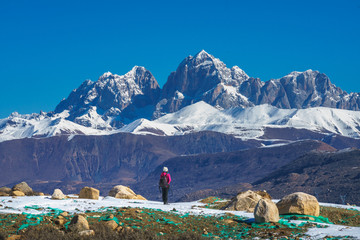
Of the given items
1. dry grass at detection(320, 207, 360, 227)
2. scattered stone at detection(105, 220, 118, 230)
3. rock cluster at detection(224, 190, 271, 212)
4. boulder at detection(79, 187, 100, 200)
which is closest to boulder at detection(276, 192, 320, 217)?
dry grass at detection(320, 207, 360, 227)

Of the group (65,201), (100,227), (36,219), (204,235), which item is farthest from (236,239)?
(65,201)

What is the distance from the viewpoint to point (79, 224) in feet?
91.7

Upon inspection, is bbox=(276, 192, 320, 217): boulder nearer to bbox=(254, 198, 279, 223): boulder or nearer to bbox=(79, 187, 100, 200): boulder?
bbox=(254, 198, 279, 223): boulder

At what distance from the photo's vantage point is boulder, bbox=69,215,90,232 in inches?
1091

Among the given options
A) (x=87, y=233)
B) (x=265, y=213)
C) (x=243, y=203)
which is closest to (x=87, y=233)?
(x=87, y=233)

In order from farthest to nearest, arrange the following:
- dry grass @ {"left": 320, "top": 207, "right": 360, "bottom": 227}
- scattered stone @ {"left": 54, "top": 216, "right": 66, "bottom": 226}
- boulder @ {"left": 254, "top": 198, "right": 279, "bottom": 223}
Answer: dry grass @ {"left": 320, "top": 207, "right": 360, "bottom": 227}, boulder @ {"left": 254, "top": 198, "right": 279, "bottom": 223}, scattered stone @ {"left": 54, "top": 216, "right": 66, "bottom": 226}

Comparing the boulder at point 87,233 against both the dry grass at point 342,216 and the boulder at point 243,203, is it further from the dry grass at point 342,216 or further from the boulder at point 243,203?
the dry grass at point 342,216

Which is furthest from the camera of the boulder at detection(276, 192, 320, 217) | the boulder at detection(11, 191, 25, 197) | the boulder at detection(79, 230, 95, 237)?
the boulder at detection(11, 191, 25, 197)

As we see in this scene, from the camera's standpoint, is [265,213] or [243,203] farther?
[243,203]

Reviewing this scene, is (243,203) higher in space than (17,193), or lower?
lower

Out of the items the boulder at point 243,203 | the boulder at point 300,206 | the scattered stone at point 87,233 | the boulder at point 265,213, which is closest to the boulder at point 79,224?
the scattered stone at point 87,233

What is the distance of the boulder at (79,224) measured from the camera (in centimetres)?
2772

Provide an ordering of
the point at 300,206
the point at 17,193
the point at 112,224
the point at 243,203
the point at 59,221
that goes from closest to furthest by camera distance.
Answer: the point at 112,224
the point at 59,221
the point at 300,206
the point at 243,203
the point at 17,193

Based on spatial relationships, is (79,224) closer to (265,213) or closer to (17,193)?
(265,213)
